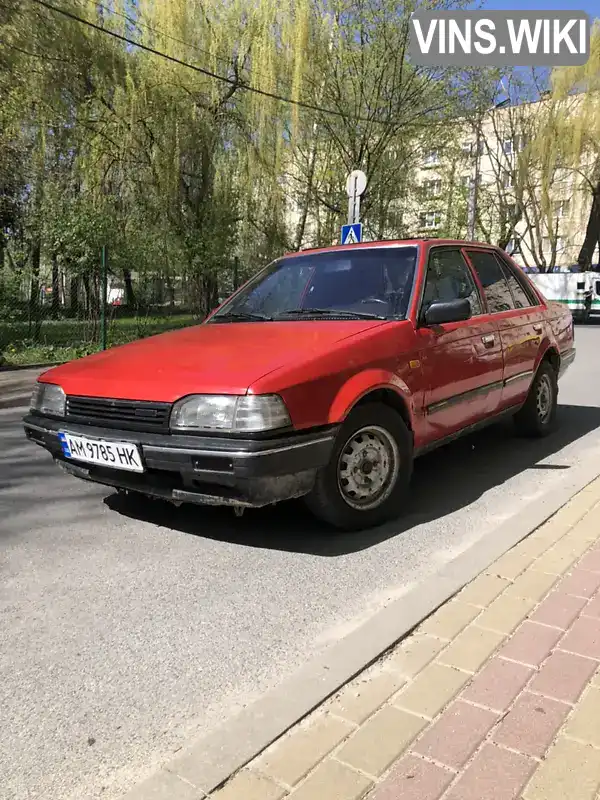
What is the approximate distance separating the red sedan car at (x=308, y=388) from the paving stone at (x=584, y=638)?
53.8 inches

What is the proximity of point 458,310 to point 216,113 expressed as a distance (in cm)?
1346

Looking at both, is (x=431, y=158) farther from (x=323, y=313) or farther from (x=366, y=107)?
(x=323, y=313)

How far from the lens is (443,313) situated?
4094mm

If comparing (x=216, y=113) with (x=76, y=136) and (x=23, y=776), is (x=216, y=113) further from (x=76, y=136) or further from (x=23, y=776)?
(x=23, y=776)

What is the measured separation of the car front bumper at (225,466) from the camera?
3137mm

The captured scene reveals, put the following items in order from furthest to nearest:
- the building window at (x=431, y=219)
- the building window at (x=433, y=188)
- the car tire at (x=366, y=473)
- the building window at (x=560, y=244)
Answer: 1. the building window at (x=560, y=244)
2. the building window at (x=431, y=219)
3. the building window at (x=433, y=188)
4. the car tire at (x=366, y=473)

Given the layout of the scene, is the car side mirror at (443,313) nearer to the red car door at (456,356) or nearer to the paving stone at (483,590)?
the red car door at (456,356)

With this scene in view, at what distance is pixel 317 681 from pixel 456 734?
1.72ft

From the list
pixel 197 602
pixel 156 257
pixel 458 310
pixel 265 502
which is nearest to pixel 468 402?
pixel 458 310

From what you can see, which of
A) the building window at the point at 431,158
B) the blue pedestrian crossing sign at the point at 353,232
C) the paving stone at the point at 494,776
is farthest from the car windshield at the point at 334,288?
the building window at the point at 431,158

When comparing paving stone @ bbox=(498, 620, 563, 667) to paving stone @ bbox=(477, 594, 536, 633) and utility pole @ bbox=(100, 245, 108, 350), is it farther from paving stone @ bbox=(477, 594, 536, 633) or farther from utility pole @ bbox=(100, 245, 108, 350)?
utility pole @ bbox=(100, 245, 108, 350)

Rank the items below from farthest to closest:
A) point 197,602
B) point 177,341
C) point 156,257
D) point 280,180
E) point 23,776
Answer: point 280,180 < point 156,257 < point 177,341 < point 197,602 < point 23,776

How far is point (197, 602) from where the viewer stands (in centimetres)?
301

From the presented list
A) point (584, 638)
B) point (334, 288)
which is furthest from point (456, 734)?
point (334, 288)
